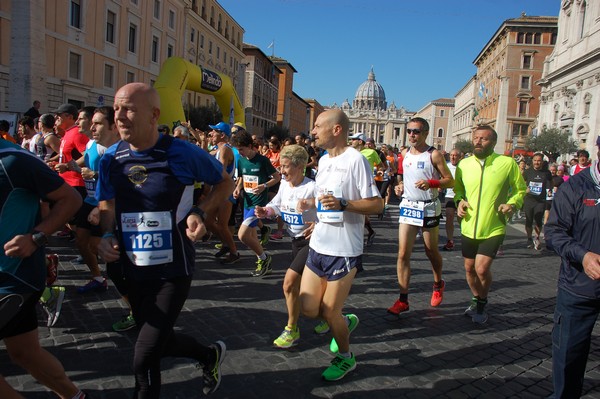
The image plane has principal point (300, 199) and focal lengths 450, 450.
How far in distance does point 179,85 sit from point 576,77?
37.9m

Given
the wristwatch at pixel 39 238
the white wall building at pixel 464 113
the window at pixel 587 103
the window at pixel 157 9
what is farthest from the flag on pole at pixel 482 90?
the wristwatch at pixel 39 238

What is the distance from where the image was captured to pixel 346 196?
140 inches

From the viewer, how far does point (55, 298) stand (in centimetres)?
429

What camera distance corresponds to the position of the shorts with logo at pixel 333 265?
3.46 m

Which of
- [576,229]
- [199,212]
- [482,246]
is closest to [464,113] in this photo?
[482,246]

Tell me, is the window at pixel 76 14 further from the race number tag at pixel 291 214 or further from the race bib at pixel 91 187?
the race number tag at pixel 291 214

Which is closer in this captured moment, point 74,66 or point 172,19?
point 74,66

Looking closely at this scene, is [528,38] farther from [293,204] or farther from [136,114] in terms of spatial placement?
[136,114]

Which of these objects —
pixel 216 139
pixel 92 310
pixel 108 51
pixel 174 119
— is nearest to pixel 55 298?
pixel 92 310

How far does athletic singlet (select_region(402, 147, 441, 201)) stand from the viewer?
529cm

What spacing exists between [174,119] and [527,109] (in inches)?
2513

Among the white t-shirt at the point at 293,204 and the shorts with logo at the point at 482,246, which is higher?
the white t-shirt at the point at 293,204

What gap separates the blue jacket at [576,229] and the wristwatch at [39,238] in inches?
122

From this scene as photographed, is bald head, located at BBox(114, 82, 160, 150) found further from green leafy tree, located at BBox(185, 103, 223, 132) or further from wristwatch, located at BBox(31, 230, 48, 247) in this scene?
green leafy tree, located at BBox(185, 103, 223, 132)
